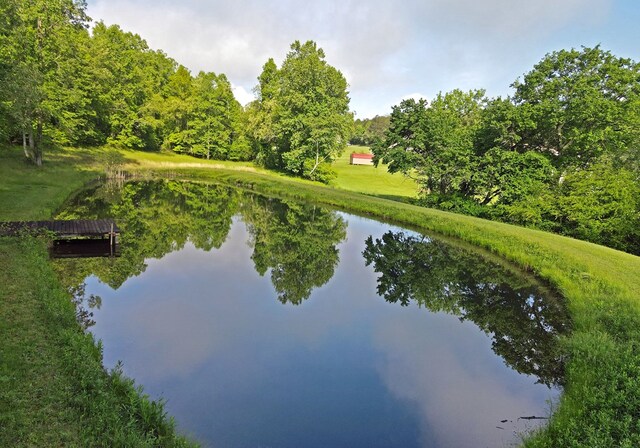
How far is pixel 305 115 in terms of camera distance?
180 feet

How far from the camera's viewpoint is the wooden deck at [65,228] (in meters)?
16.0

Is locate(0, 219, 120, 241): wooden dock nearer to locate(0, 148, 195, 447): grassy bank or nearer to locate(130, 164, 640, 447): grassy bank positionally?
locate(0, 148, 195, 447): grassy bank

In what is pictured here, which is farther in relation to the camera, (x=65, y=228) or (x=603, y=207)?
(x=603, y=207)

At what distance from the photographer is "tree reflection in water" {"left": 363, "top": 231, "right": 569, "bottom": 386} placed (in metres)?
12.0

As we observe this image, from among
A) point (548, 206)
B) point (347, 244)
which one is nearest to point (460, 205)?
point (548, 206)

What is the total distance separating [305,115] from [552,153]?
3301 cm

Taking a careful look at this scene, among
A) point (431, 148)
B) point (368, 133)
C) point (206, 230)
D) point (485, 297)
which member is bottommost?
point (206, 230)

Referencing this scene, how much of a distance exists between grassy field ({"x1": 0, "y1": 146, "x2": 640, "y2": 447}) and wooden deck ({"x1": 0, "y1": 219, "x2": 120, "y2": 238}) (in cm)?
185

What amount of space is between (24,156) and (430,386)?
43.2m

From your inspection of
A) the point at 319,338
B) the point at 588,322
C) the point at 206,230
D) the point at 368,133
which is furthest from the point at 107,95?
the point at 368,133

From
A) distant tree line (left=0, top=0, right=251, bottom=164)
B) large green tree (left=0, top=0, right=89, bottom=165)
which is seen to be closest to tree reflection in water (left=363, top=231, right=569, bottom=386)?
distant tree line (left=0, top=0, right=251, bottom=164)

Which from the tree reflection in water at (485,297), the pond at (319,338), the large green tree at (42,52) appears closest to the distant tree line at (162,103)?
the large green tree at (42,52)

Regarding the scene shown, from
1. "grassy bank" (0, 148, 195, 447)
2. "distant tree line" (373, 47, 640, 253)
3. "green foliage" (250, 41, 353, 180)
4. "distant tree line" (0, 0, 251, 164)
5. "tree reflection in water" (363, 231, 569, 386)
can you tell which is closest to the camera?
"grassy bank" (0, 148, 195, 447)

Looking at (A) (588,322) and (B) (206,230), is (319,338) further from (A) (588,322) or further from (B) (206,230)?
(B) (206,230)
